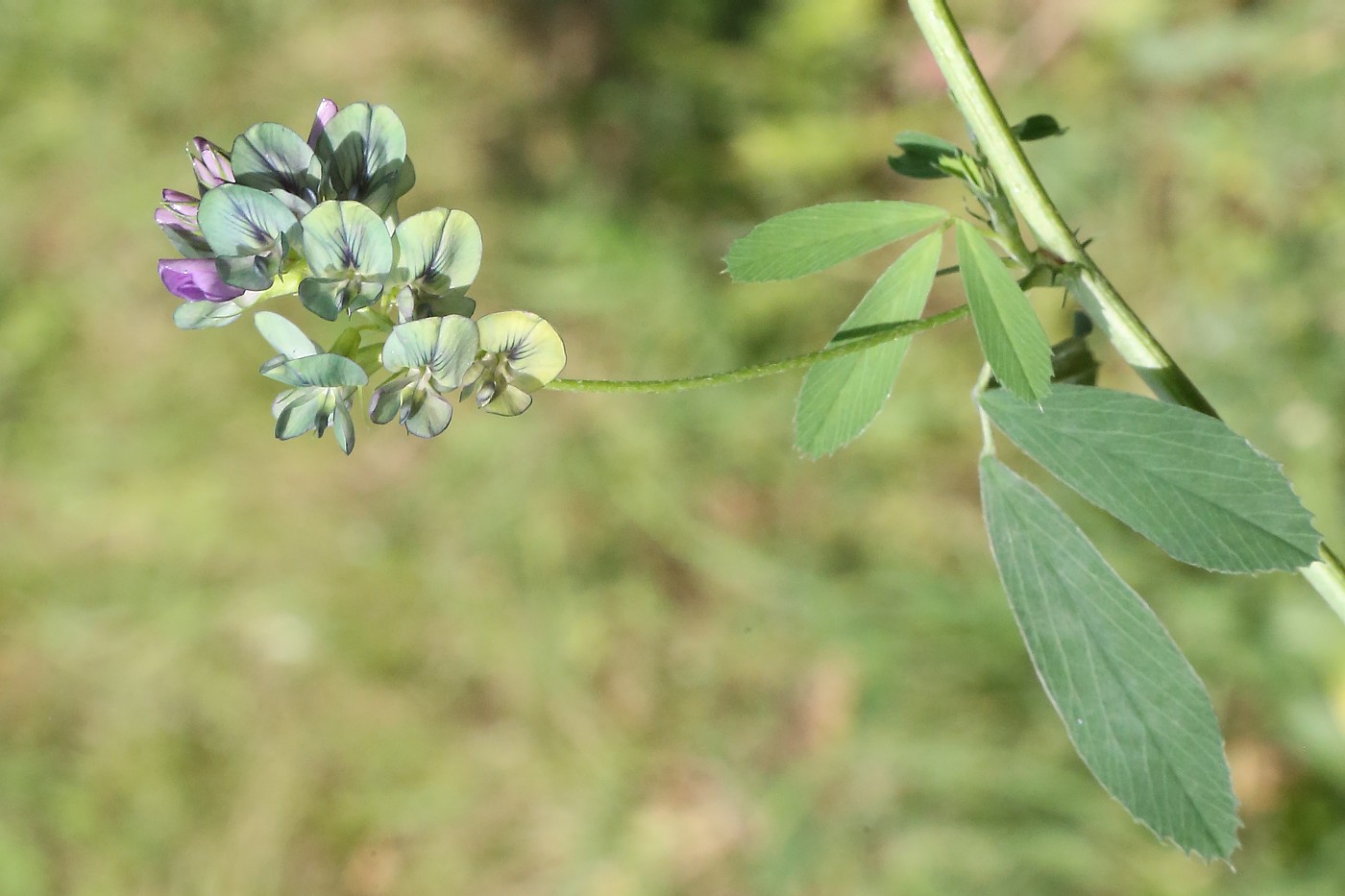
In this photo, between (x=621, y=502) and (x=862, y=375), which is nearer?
(x=862, y=375)

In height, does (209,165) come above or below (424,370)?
above

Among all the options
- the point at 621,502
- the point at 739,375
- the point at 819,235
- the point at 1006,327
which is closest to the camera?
the point at 739,375

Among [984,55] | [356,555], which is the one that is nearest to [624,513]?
[356,555]

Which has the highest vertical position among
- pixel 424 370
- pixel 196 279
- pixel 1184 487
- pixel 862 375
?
pixel 196 279

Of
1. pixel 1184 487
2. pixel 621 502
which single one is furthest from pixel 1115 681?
pixel 621 502

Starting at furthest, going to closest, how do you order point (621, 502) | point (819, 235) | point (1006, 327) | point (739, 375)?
point (621, 502), point (819, 235), point (1006, 327), point (739, 375)

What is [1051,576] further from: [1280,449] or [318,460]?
[318,460]

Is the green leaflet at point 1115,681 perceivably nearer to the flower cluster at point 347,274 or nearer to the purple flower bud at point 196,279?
the flower cluster at point 347,274

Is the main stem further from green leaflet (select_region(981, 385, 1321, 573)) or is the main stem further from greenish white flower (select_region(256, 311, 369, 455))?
greenish white flower (select_region(256, 311, 369, 455))

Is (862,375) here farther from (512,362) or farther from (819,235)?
(512,362)
